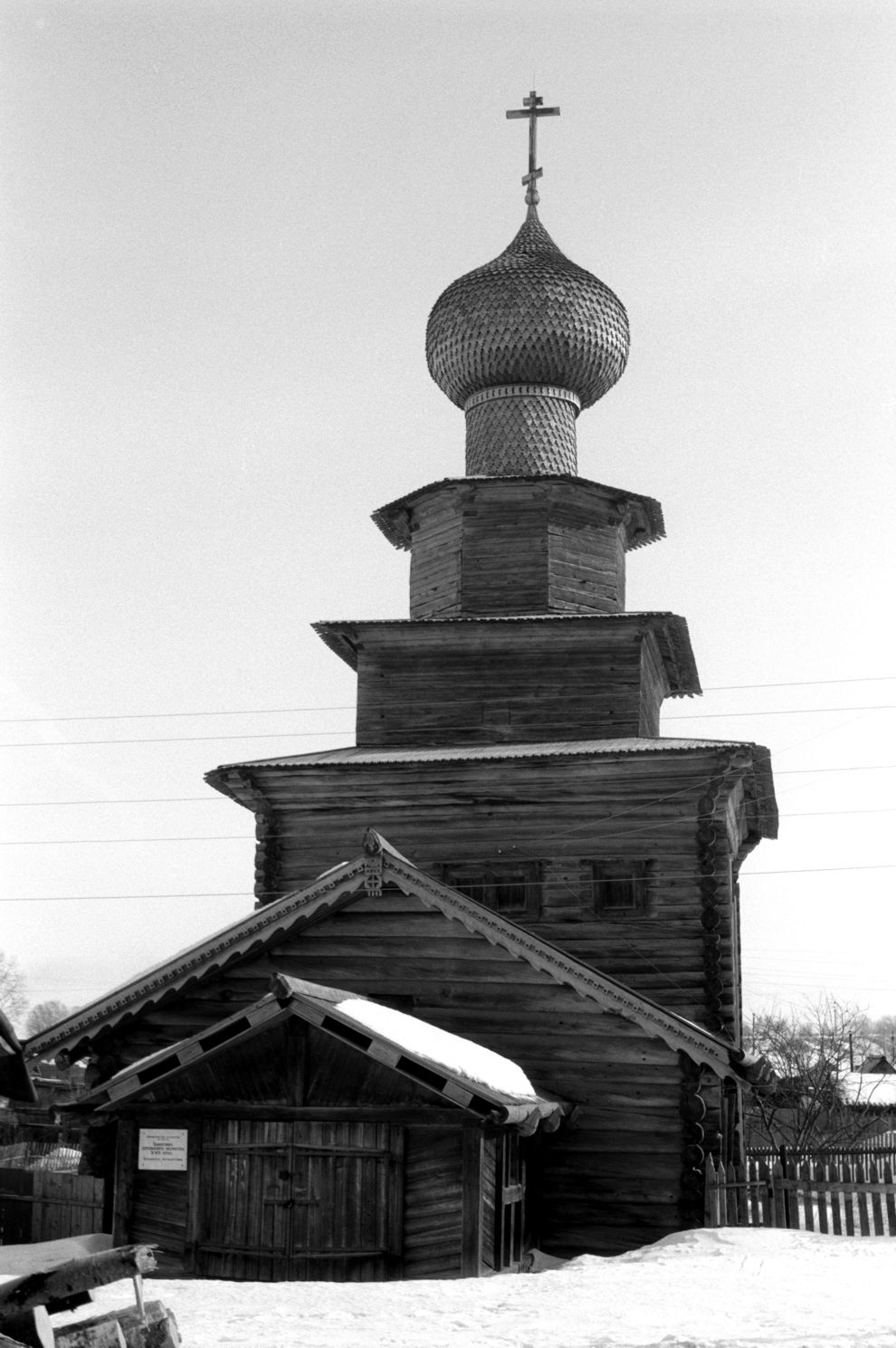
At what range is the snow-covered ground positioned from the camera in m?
9.42

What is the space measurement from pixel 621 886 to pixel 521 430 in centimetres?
876

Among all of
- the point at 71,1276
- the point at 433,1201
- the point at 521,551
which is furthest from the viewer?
the point at 521,551

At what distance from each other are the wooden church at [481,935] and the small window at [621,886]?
0.12 ft

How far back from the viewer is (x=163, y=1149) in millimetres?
14961

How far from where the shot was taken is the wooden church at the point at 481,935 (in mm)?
14500

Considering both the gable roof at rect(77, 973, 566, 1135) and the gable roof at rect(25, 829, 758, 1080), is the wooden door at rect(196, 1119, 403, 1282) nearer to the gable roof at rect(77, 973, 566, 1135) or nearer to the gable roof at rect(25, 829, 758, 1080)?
the gable roof at rect(77, 973, 566, 1135)

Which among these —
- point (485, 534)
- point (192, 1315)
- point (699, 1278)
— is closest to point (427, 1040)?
point (699, 1278)

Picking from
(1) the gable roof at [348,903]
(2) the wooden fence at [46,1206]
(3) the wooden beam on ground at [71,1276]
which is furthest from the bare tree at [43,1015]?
(3) the wooden beam on ground at [71,1276]

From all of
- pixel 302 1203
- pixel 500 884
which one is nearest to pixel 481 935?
pixel 302 1203

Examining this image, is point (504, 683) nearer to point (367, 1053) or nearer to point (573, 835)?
point (573, 835)

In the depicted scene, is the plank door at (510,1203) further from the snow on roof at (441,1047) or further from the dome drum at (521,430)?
the dome drum at (521,430)

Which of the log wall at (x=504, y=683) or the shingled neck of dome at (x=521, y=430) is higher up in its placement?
the shingled neck of dome at (x=521, y=430)

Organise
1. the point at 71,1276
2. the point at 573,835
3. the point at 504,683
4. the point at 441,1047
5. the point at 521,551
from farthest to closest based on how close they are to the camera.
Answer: the point at 521,551
the point at 504,683
the point at 573,835
the point at 441,1047
the point at 71,1276

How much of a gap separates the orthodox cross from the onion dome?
103 inches
